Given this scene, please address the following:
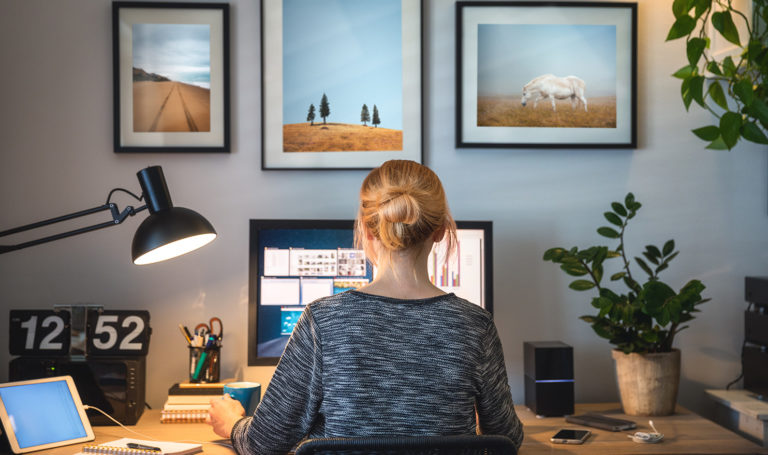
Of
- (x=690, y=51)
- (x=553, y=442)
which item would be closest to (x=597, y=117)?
(x=690, y=51)

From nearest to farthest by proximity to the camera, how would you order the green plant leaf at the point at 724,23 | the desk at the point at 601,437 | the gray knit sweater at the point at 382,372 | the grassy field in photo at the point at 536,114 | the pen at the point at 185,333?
the gray knit sweater at the point at 382,372, the desk at the point at 601,437, the green plant leaf at the point at 724,23, the pen at the point at 185,333, the grassy field in photo at the point at 536,114

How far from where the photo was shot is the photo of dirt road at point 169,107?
6.69 ft

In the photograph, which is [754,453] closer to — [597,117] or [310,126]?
[597,117]

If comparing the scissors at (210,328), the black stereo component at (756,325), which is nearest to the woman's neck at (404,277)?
the scissors at (210,328)

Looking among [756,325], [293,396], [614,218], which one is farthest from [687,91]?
[293,396]

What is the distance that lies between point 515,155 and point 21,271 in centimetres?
155

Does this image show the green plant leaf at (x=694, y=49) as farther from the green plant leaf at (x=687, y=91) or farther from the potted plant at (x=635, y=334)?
the potted plant at (x=635, y=334)

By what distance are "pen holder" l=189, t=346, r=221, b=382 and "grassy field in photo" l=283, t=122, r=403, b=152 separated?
0.64 meters

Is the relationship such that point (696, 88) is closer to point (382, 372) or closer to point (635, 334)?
point (635, 334)

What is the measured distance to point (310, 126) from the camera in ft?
6.76

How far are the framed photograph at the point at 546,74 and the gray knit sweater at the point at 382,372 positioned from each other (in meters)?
1.03

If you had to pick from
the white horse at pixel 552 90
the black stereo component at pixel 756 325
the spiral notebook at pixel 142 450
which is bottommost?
the spiral notebook at pixel 142 450

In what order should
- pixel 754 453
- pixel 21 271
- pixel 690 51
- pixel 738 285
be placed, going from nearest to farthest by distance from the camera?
pixel 754 453, pixel 690 51, pixel 21 271, pixel 738 285

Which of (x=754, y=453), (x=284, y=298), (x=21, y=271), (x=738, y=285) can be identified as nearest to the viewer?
(x=754, y=453)
